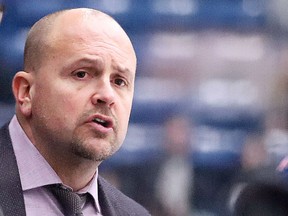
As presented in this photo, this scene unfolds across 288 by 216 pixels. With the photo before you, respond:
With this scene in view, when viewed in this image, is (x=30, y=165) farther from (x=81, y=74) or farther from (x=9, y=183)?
(x=81, y=74)

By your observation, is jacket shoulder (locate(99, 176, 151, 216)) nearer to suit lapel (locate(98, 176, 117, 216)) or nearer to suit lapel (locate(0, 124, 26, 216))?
suit lapel (locate(98, 176, 117, 216))

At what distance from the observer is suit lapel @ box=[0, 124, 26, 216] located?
960mm

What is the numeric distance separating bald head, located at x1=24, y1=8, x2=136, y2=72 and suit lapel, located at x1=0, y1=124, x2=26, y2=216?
0.14 meters

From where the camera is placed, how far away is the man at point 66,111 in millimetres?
1015

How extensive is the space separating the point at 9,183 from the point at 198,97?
787 millimetres

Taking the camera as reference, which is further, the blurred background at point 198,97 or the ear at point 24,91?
the blurred background at point 198,97

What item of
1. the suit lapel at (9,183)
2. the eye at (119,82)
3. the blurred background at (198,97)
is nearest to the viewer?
the suit lapel at (9,183)

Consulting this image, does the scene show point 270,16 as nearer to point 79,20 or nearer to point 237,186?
point 237,186

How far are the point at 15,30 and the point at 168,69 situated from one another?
411mm

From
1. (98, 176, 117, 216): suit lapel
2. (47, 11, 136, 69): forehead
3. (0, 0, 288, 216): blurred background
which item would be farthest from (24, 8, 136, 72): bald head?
(0, 0, 288, 216): blurred background

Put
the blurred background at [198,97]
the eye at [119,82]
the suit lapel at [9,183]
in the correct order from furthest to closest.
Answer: the blurred background at [198,97]
the eye at [119,82]
the suit lapel at [9,183]

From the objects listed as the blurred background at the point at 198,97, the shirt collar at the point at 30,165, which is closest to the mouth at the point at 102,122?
the shirt collar at the point at 30,165

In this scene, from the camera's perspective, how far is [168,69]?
5.51ft

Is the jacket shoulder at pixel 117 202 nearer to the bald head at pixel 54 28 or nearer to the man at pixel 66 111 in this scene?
the man at pixel 66 111
